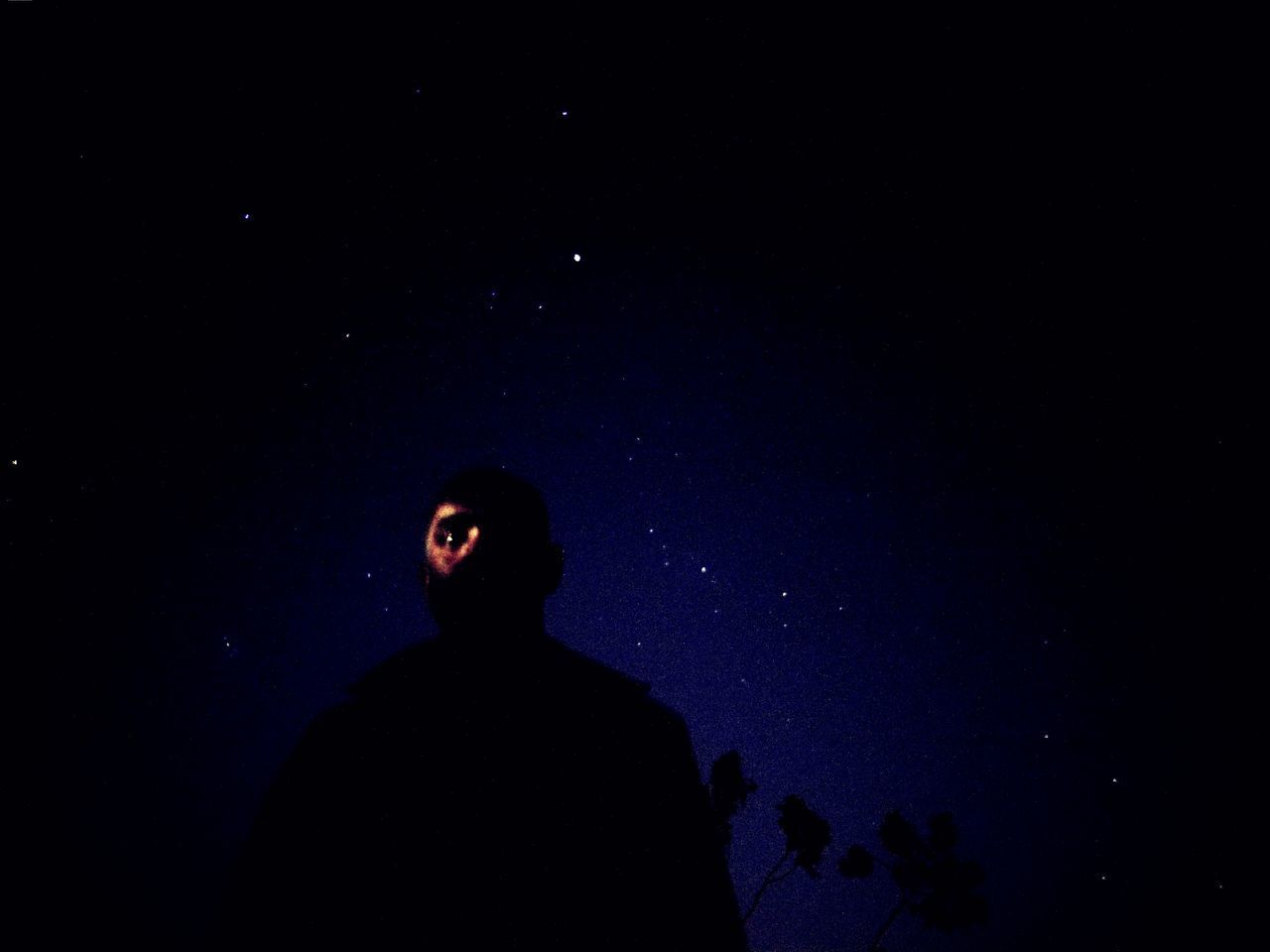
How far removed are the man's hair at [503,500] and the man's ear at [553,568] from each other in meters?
0.04

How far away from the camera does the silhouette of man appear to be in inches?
51.1

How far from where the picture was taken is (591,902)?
1.38 metres

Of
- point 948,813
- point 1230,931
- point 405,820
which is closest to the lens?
point 405,820

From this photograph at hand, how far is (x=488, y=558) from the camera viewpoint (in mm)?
1668

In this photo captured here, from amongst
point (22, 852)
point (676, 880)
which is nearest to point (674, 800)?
point (676, 880)

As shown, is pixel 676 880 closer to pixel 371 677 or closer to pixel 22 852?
pixel 371 677

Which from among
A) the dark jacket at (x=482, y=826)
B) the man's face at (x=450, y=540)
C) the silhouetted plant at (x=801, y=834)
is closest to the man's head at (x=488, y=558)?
the man's face at (x=450, y=540)

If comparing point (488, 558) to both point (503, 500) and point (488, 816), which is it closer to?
point (503, 500)

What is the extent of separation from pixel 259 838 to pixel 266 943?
0.21 metres

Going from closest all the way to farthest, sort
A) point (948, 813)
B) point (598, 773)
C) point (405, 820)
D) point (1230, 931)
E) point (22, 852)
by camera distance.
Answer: point (405, 820) → point (598, 773) → point (948, 813) → point (22, 852) → point (1230, 931)

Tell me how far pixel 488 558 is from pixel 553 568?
235mm

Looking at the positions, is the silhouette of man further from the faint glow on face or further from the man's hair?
the man's hair

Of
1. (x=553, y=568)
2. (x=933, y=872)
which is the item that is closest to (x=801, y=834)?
(x=933, y=872)

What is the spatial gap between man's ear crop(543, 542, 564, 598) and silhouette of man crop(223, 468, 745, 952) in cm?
17
